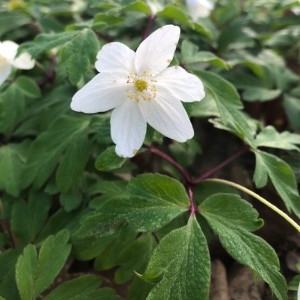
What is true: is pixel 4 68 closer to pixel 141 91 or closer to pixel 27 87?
pixel 27 87

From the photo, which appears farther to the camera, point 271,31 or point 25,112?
point 271,31

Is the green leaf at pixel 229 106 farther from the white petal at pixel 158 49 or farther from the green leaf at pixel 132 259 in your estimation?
the green leaf at pixel 132 259

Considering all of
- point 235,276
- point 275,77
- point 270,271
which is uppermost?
point 270,271

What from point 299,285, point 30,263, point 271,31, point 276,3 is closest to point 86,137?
point 30,263

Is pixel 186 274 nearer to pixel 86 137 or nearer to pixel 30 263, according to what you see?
pixel 30 263

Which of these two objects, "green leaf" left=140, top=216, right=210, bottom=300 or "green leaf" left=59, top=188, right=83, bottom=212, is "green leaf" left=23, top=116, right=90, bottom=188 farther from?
"green leaf" left=140, top=216, right=210, bottom=300

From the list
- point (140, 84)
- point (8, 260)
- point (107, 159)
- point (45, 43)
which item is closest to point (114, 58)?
point (140, 84)
